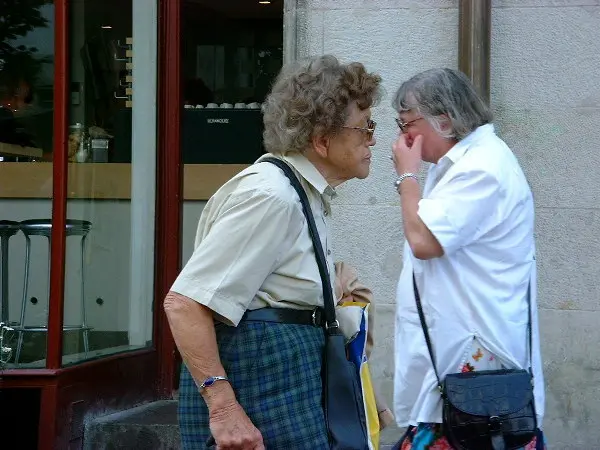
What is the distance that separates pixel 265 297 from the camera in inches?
108

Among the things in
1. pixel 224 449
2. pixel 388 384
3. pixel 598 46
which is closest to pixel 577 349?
pixel 388 384

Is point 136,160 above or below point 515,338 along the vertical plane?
above

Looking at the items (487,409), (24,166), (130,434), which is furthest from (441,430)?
(24,166)

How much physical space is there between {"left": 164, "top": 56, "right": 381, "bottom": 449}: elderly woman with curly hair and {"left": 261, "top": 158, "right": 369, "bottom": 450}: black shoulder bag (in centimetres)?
2

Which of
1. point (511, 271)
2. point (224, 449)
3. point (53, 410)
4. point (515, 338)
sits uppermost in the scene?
point (511, 271)

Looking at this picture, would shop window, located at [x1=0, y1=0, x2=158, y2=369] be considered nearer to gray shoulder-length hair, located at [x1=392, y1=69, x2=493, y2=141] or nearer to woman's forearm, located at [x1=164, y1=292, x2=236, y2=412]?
gray shoulder-length hair, located at [x1=392, y1=69, x2=493, y2=141]

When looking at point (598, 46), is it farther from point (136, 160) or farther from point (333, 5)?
point (136, 160)

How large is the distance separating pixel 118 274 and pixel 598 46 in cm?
292

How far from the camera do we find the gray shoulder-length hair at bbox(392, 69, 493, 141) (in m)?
3.09

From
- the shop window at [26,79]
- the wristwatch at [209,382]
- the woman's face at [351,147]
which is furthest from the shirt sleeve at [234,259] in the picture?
the shop window at [26,79]

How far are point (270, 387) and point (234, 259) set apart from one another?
1.17 feet

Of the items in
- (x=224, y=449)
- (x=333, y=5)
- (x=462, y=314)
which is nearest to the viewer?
(x=224, y=449)

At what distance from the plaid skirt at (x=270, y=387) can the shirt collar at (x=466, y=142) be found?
693mm

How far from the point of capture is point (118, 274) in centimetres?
605
